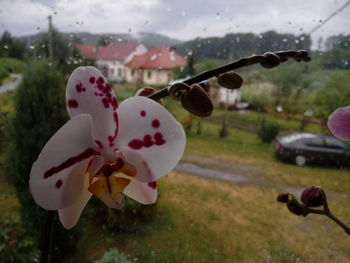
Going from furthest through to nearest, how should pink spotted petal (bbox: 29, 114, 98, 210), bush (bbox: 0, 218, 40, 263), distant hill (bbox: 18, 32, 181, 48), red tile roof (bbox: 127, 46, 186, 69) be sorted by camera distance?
red tile roof (bbox: 127, 46, 186, 69), distant hill (bbox: 18, 32, 181, 48), bush (bbox: 0, 218, 40, 263), pink spotted petal (bbox: 29, 114, 98, 210)

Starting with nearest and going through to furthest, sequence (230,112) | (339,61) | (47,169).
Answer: (47,169) → (339,61) → (230,112)

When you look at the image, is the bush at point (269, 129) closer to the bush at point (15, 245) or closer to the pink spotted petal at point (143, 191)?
the bush at point (15, 245)

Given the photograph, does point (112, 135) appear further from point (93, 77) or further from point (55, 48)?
point (55, 48)

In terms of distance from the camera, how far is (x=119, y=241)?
45.4 inches

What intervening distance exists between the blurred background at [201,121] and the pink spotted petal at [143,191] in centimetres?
78

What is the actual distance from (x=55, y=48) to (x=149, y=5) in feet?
1.14

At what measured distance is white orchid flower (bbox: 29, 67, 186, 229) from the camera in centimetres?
16

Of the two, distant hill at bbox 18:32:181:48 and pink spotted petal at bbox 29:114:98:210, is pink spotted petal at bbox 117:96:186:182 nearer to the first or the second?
pink spotted petal at bbox 29:114:98:210

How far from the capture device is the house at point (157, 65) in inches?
46.5

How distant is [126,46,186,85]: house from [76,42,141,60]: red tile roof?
0.16 ft

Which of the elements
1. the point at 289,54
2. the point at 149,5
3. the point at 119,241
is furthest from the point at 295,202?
the point at 119,241

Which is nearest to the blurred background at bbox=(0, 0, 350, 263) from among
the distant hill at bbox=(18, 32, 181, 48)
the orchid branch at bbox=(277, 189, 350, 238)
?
the distant hill at bbox=(18, 32, 181, 48)

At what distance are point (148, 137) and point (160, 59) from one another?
3.42ft

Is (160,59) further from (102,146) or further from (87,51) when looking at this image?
(102,146)
